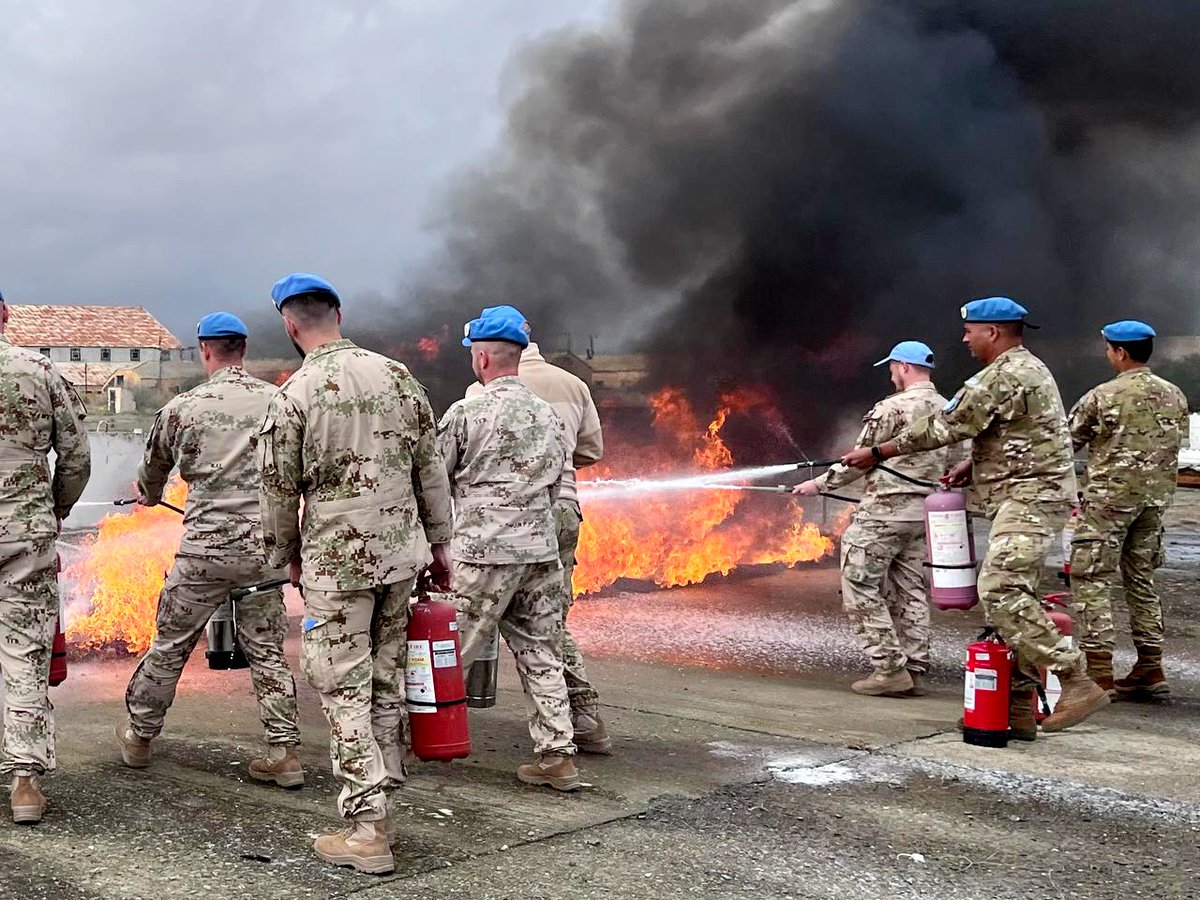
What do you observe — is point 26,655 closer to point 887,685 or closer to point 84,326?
point 887,685

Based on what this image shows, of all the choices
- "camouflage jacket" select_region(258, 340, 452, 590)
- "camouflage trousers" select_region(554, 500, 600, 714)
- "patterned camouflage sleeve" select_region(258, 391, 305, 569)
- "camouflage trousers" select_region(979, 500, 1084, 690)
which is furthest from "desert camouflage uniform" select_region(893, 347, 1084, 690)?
"patterned camouflage sleeve" select_region(258, 391, 305, 569)

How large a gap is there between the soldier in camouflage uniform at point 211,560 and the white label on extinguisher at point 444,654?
36.4 inches

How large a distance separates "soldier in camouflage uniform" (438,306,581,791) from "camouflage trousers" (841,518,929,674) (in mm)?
2343

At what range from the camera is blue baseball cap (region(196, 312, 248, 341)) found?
192 inches

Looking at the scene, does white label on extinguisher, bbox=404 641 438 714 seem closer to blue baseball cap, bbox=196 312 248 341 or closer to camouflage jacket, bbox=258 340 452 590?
camouflage jacket, bbox=258 340 452 590

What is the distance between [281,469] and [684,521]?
809cm

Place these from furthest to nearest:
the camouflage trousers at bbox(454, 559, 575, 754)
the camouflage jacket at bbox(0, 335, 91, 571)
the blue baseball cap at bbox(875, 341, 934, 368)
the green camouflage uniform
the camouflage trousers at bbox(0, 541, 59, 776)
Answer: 1. the blue baseball cap at bbox(875, 341, 934, 368)
2. the green camouflage uniform
3. the camouflage trousers at bbox(454, 559, 575, 754)
4. the camouflage jacket at bbox(0, 335, 91, 571)
5. the camouflage trousers at bbox(0, 541, 59, 776)

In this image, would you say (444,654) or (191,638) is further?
(191,638)

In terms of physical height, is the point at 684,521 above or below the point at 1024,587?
above

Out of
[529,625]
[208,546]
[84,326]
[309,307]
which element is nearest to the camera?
[309,307]

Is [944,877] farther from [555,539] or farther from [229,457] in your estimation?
[229,457]

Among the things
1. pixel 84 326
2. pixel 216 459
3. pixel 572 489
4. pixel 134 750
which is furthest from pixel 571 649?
pixel 84 326

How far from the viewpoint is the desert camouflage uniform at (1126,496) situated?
21.0 feet

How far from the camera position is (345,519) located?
379cm
